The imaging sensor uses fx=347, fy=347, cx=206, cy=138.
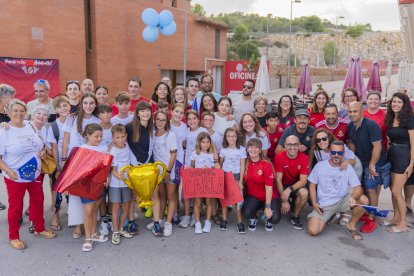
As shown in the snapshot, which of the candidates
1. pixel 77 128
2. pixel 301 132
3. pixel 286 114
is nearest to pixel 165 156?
pixel 77 128

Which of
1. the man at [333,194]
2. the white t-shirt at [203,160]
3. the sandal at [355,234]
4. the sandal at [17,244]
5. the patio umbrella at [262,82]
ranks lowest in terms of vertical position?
the sandal at [355,234]

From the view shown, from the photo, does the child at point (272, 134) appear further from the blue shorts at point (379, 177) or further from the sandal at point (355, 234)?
the sandal at point (355, 234)

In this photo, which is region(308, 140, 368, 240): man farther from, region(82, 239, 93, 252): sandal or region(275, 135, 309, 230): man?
region(82, 239, 93, 252): sandal

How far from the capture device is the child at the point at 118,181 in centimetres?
426

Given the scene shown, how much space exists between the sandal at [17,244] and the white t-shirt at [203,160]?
7.55ft

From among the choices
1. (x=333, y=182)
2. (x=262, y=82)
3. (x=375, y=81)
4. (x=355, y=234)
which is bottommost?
(x=355, y=234)

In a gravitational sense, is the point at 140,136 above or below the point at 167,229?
above

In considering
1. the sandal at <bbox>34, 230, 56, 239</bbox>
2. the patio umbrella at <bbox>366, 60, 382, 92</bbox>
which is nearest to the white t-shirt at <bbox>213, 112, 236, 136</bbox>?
the sandal at <bbox>34, 230, 56, 239</bbox>

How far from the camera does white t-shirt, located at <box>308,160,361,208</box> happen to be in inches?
181

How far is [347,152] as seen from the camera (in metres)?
4.74

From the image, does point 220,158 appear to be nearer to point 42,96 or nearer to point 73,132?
point 73,132

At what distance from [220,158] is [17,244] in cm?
271

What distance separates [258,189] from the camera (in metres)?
4.76

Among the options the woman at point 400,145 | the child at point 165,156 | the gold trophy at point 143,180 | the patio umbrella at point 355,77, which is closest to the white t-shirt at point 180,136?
the child at point 165,156
